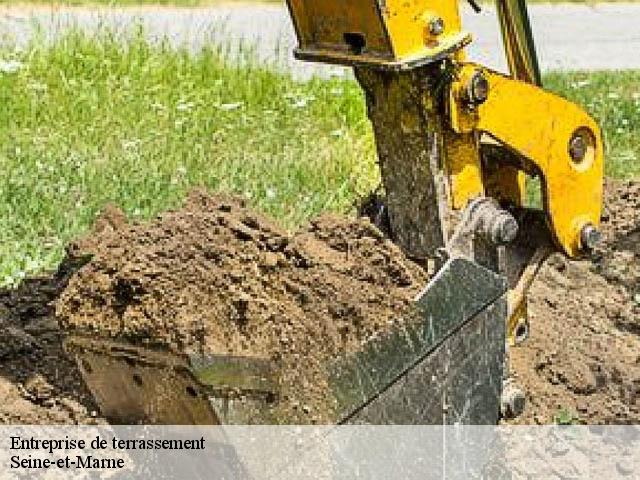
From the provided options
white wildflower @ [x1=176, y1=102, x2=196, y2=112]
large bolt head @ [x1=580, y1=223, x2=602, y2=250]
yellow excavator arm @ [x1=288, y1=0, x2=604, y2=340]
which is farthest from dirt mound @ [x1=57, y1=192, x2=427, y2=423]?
white wildflower @ [x1=176, y1=102, x2=196, y2=112]

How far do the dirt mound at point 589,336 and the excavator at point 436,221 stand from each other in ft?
0.96

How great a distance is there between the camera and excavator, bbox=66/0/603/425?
3.91 m

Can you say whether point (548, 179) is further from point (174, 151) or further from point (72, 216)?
point (174, 151)

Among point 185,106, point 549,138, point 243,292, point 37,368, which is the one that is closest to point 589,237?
point 549,138

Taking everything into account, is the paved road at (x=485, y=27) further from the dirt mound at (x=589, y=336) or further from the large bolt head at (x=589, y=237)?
the large bolt head at (x=589, y=237)

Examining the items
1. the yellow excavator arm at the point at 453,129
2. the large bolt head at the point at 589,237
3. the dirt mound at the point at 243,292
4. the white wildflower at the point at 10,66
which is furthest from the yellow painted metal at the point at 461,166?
the white wildflower at the point at 10,66

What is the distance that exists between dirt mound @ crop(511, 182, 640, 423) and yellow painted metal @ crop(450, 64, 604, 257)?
0.46 metres

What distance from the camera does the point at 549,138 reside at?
4.57m

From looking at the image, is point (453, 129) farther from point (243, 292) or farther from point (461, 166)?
point (243, 292)

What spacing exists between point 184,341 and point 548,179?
1357mm

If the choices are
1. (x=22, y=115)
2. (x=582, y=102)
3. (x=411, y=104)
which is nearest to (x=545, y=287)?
(x=411, y=104)

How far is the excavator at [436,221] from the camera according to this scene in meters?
3.91

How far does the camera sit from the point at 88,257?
14.8 ft

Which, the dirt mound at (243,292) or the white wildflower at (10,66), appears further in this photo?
the white wildflower at (10,66)
